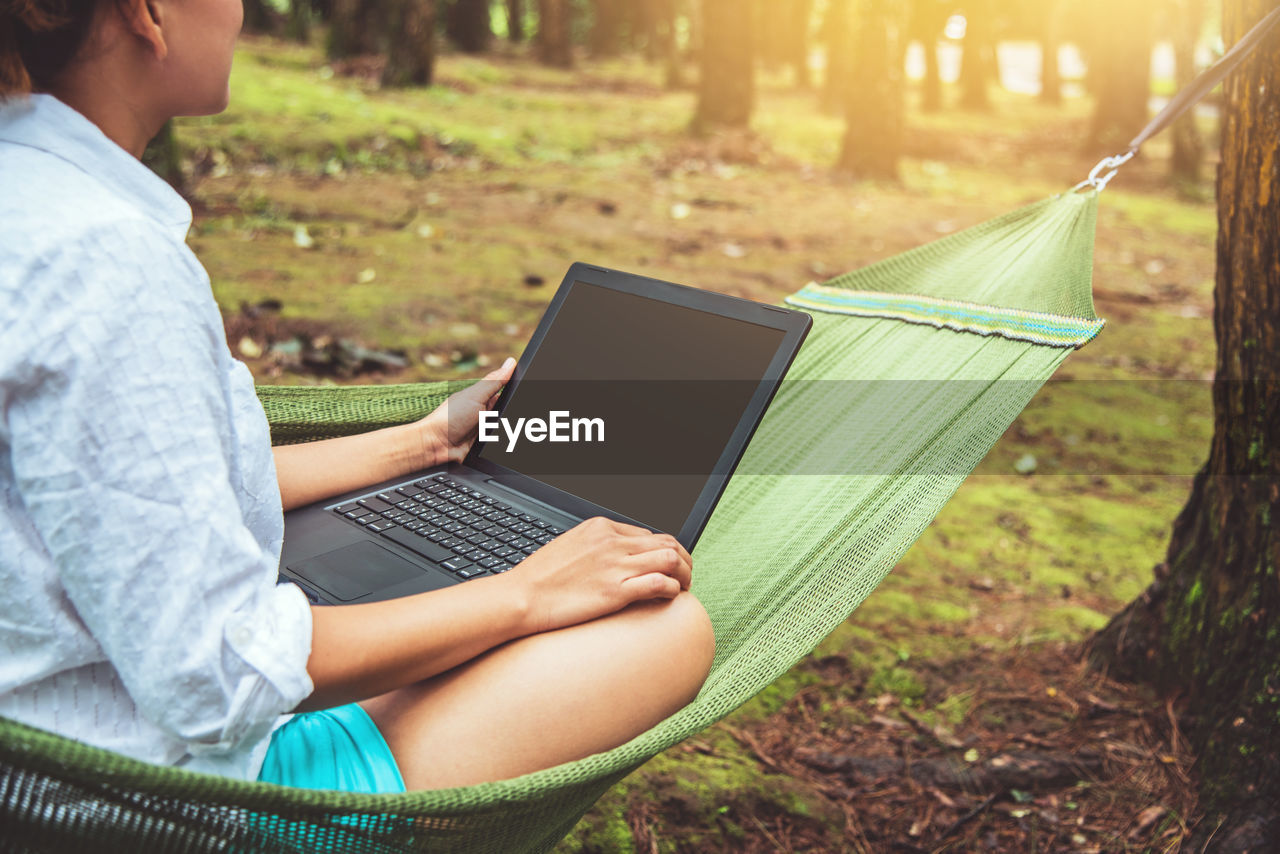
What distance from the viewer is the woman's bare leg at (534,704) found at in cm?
107

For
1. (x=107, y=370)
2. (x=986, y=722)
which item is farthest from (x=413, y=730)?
(x=986, y=722)

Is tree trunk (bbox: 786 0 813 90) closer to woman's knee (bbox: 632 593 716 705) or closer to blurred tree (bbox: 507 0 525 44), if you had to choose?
blurred tree (bbox: 507 0 525 44)

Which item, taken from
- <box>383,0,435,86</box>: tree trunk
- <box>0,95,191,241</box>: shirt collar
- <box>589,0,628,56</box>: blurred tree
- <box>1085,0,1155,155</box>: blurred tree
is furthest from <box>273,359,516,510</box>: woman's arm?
<box>589,0,628,56</box>: blurred tree

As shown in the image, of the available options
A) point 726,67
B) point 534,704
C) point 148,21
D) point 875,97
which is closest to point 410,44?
point 726,67

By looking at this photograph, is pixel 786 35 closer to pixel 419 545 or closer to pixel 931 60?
pixel 931 60

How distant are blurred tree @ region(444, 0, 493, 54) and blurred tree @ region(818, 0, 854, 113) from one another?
5.08 m

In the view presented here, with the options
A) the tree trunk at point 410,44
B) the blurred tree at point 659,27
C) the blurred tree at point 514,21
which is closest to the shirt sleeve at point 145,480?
the tree trunk at point 410,44

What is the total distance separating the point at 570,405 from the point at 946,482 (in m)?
0.58

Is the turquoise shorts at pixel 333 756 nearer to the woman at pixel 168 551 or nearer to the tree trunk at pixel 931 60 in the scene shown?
the woman at pixel 168 551

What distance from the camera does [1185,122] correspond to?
368 inches

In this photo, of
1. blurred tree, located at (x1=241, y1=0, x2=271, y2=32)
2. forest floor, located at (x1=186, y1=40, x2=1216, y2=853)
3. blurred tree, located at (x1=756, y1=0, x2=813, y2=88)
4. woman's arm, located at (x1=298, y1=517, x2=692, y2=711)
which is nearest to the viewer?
A: woman's arm, located at (x1=298, y1=517, x2=692, y2=711)

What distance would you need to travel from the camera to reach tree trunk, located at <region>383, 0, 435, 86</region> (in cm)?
912

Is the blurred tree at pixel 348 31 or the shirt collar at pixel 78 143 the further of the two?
the blurred tree at pixel 348 31

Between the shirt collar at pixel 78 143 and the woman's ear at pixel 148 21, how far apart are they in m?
0.09
